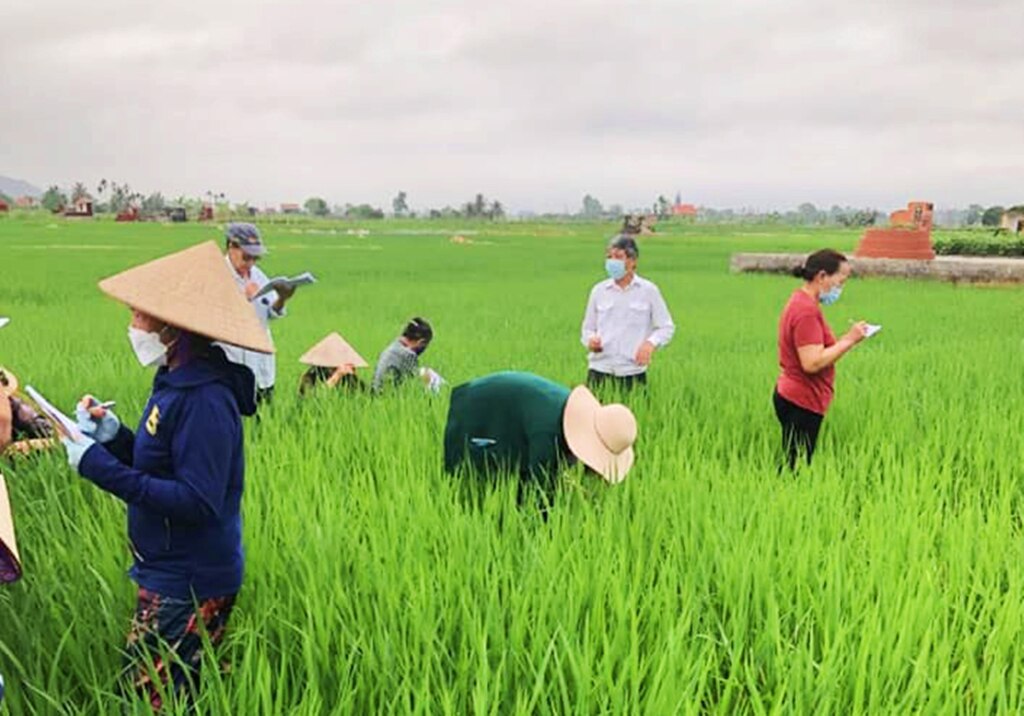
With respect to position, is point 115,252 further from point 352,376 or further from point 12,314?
point 352,376

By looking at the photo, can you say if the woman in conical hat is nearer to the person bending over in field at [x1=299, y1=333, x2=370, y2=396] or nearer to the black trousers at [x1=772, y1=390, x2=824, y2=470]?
the black trousers at [x1=772, y1=390, x2=824, y2=470]

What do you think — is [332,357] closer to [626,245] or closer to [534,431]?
[626,245]

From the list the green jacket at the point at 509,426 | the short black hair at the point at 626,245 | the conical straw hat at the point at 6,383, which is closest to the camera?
the conical straw hat at the point at 6,383

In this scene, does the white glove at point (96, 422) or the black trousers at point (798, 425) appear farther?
the black trousers at point (798, 425)

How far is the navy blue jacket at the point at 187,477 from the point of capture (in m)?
1.76

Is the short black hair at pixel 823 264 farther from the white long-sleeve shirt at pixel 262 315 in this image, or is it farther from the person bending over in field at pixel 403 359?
the white long-sleeve shirt at pixel 262 315

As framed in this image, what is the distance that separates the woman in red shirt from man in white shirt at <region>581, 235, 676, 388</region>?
1.14 meters

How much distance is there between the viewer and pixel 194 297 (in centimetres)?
183

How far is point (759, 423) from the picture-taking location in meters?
4.77

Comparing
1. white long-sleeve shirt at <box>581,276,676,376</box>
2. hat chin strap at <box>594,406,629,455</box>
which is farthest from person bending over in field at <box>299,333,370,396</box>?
hat chin strap at <box>594,406,629,455</box>

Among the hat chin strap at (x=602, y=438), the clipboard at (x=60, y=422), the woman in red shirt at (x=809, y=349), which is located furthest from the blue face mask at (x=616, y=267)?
the clipboard at (x=60, y=422)

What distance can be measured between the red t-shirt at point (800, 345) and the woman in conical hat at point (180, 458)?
8.34 feet

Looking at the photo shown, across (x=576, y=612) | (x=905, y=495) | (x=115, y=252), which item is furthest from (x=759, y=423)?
(x=115, y=252)

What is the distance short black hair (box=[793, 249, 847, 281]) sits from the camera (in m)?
3.64
